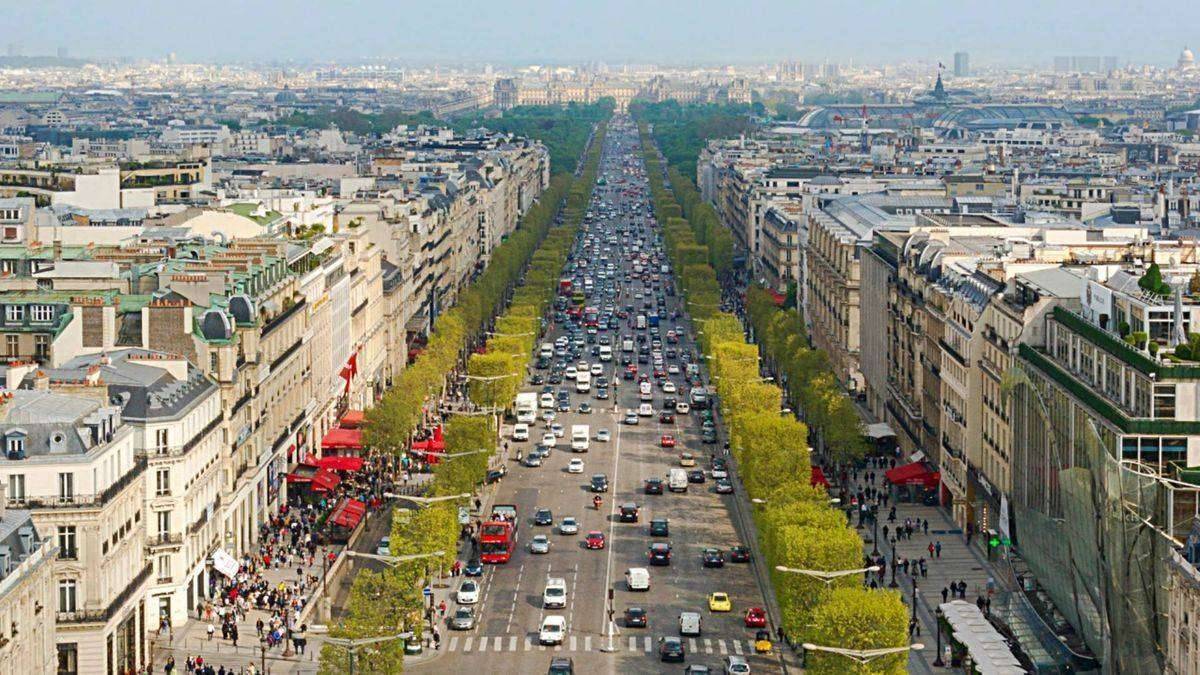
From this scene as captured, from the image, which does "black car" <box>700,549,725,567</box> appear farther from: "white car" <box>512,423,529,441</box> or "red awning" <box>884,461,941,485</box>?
"white car" <box>512,423,529,441</box>

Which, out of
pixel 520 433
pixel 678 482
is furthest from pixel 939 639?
pixel 520 433

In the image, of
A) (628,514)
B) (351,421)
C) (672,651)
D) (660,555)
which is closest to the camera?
(672,651)

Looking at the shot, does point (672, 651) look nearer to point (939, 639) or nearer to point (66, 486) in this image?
point (939, 639)

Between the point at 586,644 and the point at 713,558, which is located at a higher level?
the point at 713,558

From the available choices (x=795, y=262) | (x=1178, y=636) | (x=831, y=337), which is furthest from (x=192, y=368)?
(x=795, y=262)

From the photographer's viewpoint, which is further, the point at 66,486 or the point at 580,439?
the point at 580,439

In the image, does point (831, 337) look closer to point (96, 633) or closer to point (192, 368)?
point (192, 368)

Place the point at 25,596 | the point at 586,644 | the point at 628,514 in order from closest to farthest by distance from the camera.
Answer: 1. the point at 25,596
2. the point at 586,644
3. the point at 628,514
